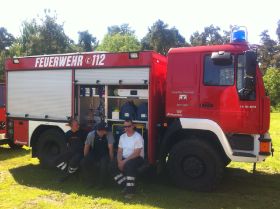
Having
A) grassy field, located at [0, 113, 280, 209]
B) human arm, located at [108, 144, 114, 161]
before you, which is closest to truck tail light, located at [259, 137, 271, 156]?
grassy field, located at [0, 113, 280, 209]

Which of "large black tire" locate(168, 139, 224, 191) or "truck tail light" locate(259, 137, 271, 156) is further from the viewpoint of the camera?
"large black tire" locate(168, 139, 224, 191)

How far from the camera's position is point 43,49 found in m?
43.6

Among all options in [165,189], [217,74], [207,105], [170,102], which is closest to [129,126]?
[170,102]

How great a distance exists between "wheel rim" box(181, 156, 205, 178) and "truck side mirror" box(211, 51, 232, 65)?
6.05ft

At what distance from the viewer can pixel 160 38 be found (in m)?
67.8

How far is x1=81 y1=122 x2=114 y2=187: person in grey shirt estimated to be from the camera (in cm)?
778

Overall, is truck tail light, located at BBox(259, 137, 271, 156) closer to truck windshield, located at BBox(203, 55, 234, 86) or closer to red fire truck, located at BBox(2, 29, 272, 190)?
red fire truck, located at BBox(2, 29, 272, 190)

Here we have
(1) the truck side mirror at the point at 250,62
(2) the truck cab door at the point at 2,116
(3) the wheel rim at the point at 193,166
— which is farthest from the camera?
(2) the truck cab door at the point at 2,116

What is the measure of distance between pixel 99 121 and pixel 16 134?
93.8 inches

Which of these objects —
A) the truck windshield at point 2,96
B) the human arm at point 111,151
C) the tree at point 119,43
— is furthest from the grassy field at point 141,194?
the tree at point 119,43

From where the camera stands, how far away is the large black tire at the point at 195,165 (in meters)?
7.23

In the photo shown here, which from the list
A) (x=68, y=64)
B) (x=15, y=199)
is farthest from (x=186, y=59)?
(x=15, y=199)

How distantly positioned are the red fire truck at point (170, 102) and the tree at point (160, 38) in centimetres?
5874

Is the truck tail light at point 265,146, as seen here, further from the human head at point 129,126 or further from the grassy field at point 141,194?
the human head at point 129,126
